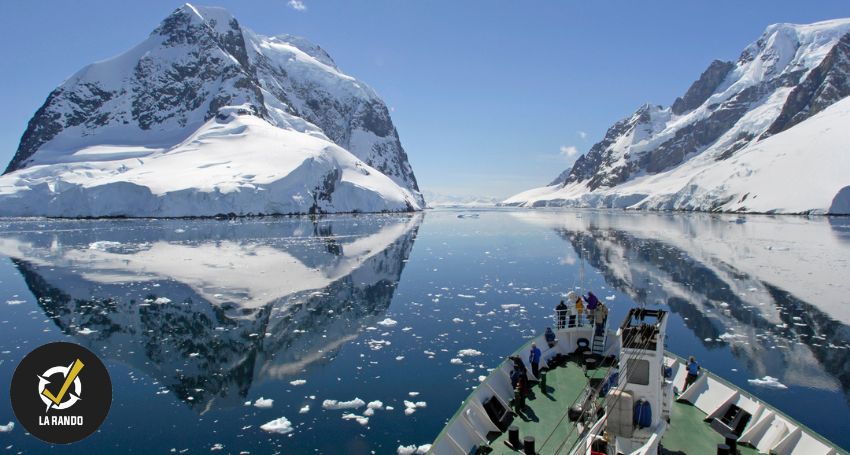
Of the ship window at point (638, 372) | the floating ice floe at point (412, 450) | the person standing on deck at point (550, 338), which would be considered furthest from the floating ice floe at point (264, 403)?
the ship window at point (638, 372)

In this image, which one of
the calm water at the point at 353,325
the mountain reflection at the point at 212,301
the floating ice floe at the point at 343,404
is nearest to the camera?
the calm water at the point at 353,325

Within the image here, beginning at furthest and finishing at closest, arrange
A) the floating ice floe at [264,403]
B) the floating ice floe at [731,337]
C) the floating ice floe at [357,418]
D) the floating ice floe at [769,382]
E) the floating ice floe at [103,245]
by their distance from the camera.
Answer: the floating ice floe at [103,245] → the floating ice floe at [731,337] → the floating ice floe at [769,382] → the floating ice floe at [264,403] → the floating ice floe at [357,418]

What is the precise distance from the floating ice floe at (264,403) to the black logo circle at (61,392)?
4456 millimetres

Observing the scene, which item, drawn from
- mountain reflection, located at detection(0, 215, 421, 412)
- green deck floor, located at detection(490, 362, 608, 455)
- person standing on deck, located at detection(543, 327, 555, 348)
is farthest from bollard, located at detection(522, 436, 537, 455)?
mountain reflection, located at detection(0, 215, 421, 412)

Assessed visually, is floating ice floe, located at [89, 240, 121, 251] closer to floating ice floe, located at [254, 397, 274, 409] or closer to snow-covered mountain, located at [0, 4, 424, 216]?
snow-covered mountain, located at [0, 4, 424, 216]

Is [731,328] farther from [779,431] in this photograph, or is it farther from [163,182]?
[163,182]

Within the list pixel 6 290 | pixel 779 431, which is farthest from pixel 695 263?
pixel 6 290

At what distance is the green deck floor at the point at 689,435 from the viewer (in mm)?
12336

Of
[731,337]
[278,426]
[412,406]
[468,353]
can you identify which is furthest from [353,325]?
[731,337]

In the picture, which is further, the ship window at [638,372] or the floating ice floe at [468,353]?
the floating ice floe at [468,353]

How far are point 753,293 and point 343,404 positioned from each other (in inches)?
1240

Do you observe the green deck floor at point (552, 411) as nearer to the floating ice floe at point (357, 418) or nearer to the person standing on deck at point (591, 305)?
the person standing on deck at point (591, 305)

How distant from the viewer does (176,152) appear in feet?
475

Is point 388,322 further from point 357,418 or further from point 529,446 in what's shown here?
point 529,446
